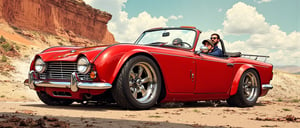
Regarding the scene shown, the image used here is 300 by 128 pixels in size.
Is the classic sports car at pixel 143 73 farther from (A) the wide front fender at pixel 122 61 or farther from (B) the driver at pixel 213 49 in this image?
(B) the driver at pixel 213 49

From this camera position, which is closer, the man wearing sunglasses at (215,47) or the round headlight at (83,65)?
the round headlight at (83,65)

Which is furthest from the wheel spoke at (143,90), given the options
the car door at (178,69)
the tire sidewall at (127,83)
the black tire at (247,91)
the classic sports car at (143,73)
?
the black tire at (247,91)

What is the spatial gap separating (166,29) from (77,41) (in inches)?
1674

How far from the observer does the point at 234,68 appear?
20.3ft

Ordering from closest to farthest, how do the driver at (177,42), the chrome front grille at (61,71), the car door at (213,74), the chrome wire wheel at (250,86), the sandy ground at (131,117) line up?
the sandy ground at (131,117), the chrome front grille at (61,71), the car door at (213,74), the driver at (177,42), the chrome wire wheel at (250,86)

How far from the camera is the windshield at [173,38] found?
5.62 m

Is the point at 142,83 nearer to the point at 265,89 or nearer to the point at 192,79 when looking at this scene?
the point at 192,79

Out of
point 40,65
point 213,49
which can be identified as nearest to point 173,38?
point 213,49

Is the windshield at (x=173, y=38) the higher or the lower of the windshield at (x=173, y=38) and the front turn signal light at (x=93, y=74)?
the higher

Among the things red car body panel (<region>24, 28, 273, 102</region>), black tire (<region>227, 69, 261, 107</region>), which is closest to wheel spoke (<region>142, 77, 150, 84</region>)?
red car body panel (<region>24, 28, 273, 102</region>)

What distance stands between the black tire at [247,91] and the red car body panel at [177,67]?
0.40ft

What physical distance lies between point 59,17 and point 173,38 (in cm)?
4590

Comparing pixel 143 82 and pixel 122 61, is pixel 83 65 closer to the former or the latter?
pixel 122 61

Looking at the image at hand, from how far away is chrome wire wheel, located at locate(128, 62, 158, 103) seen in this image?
449 cm
